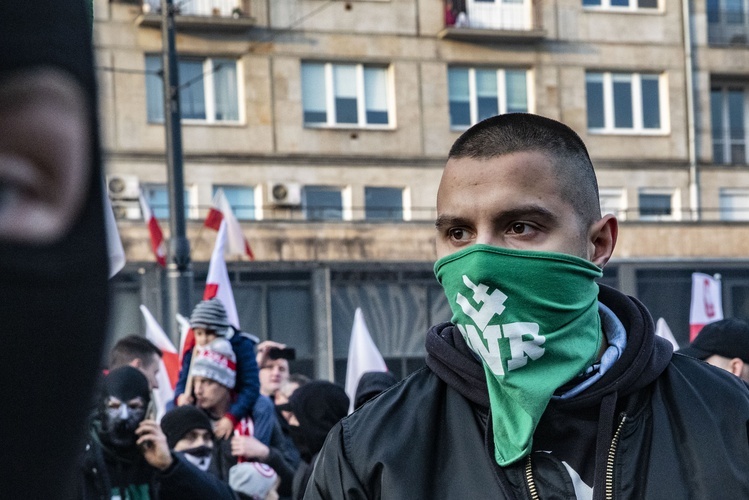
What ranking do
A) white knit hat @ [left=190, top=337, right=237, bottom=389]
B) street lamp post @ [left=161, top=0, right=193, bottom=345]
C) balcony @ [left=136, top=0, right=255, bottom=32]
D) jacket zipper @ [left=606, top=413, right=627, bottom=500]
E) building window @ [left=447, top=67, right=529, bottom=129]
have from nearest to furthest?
jacket zipper @ [left=606, top=413, right=627, bottom=500] → white knit hat @ [left=190, top=337, right=237, bottom=389] → street lamp post @ [left=161, top=0, right=193, bottom=345] → balcony @ [left=136, top=0, right=255, bottom=32] → building window @ [left=447, top=67, right=529, bottom=129]

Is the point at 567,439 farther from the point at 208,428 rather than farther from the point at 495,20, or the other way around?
the point at 495,20

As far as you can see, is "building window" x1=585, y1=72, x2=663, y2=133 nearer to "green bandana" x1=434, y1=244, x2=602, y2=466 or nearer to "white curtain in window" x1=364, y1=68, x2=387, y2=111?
"white curtain in window" x1=364, y1=68, x2=387, y2=111

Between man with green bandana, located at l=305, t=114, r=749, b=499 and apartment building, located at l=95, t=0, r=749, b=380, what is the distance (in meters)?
22.1

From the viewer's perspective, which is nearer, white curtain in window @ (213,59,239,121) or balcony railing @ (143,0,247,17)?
balcony railing @ (143,0,247,17)

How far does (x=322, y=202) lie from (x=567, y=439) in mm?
26311

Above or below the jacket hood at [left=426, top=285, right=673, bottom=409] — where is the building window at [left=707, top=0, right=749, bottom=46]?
above

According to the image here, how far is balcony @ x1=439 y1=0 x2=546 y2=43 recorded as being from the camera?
29703 mm

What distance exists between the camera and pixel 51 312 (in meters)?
0.88

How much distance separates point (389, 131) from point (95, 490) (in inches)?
967

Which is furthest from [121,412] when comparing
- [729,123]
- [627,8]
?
[729,123]

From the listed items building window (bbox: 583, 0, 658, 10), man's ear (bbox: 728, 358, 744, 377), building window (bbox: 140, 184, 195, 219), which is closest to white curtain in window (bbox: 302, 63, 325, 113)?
building window (bbox: 140, 184, 195, 219)

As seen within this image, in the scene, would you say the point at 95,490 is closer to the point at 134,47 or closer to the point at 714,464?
the point at 714,464

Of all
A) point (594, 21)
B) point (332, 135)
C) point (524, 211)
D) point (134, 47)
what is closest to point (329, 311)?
point (332, 135)

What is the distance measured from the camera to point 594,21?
31.0 metres
